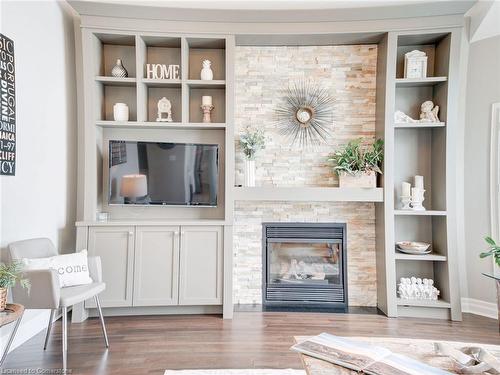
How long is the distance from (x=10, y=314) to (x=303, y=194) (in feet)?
7.81

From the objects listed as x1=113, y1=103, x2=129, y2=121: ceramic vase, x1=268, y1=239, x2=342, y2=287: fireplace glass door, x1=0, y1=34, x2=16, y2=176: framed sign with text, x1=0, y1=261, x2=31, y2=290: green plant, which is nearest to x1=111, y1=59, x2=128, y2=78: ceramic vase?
x1=113, y1=103, x2=129, y2=121: ceramic vase

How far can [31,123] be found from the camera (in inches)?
101

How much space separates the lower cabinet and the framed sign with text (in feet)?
2.95

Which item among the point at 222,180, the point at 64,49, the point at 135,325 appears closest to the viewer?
the point at 135,325

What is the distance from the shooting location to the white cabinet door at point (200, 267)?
2.97 meters

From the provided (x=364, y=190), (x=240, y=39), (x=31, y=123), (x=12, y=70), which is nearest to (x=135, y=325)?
(x=31, y=123)

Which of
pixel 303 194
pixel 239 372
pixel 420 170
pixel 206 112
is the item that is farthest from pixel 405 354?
pixel 206 112

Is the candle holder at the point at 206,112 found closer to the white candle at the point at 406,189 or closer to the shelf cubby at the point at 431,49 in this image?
the shelf cubby at the point at 431,49

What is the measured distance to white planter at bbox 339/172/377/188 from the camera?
3082 mm

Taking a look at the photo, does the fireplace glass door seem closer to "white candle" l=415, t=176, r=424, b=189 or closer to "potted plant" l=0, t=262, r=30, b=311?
"white candle" l=415, t=176, r=424, b=189

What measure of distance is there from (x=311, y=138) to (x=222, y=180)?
1.06m

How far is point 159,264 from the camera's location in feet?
9.71

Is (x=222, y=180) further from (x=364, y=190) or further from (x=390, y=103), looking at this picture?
(x=390, y=103)

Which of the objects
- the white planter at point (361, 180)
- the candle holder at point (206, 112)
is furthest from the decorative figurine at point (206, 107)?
the white planter at point (361, 180)
